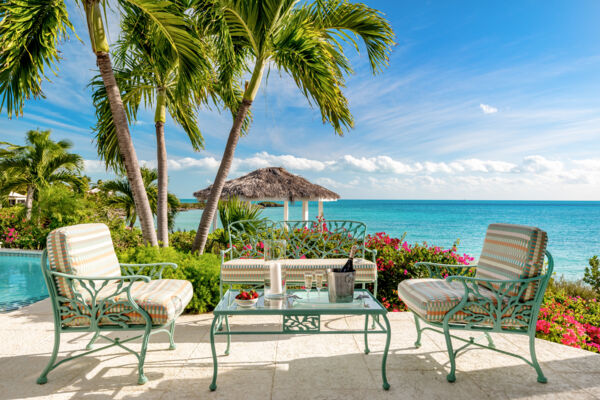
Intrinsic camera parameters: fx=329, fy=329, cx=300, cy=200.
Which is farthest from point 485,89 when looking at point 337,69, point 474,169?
point 337,69

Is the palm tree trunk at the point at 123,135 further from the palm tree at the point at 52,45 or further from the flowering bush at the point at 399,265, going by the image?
the flowering bush at the point at 399,265

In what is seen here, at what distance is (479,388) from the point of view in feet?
6.73

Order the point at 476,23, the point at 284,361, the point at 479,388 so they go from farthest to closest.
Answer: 1. the point at 476,23
2. the point at 284,361
3. the point at 479,388

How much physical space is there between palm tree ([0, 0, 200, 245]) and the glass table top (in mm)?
2607

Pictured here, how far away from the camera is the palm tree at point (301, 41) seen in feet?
13.1

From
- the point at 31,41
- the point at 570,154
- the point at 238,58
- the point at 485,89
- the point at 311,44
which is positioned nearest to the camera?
the point at 31,41

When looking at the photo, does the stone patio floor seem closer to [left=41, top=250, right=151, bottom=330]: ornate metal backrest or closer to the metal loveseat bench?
[left=41, top=250, right=151, bottom=330]: ornate metal backrest

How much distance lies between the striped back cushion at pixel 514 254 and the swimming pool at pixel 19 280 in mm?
5174

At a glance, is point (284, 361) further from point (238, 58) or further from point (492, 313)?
point (238, 58)

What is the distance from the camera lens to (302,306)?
7.03 feet

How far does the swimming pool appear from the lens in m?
4.59

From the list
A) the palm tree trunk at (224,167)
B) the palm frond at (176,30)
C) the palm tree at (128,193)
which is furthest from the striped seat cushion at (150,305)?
the palm tree at (128,193)

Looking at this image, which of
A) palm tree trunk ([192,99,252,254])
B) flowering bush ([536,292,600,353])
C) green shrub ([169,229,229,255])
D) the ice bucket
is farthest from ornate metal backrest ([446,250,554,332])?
green shrub ([169,229,229,255])

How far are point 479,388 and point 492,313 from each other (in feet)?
1.53
